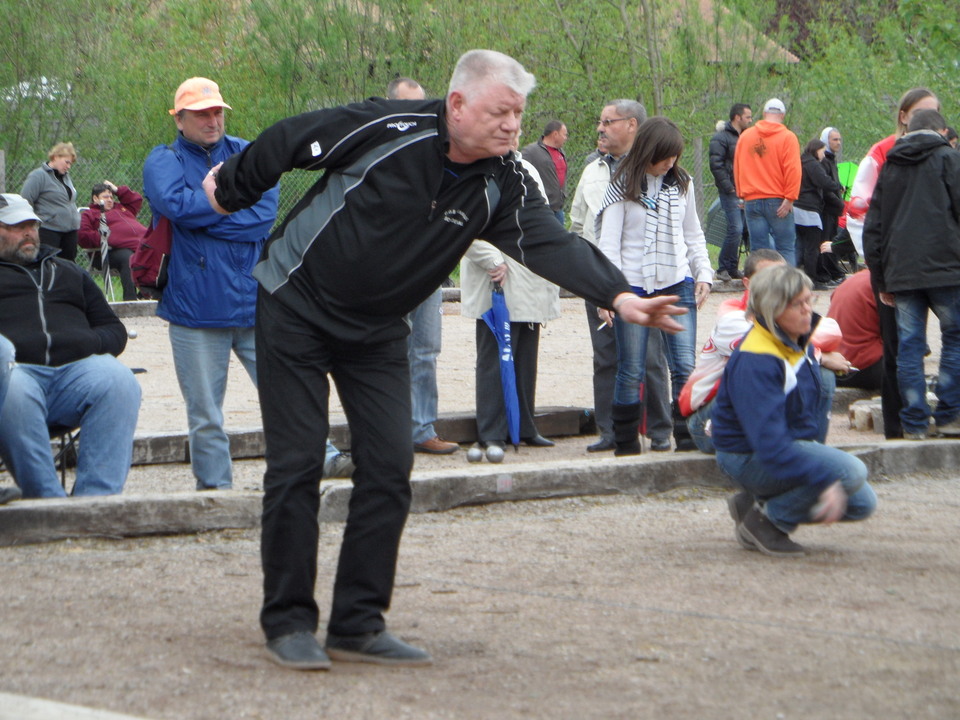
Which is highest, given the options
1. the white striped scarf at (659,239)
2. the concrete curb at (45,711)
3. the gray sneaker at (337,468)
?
the white striped scarf at (659,239)

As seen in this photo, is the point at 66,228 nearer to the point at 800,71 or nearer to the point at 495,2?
the point at 495,2

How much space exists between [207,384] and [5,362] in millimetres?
888

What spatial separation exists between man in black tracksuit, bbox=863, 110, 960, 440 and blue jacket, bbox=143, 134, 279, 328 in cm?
389

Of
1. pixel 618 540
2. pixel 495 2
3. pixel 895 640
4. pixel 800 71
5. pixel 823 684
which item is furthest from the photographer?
pixel 800 71

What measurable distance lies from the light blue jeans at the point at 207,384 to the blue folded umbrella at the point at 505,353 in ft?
7.26

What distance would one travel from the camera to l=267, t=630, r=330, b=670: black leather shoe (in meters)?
4.16

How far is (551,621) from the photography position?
476cm

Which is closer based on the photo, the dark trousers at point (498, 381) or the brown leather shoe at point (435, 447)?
the brown leather shoe at point (435, 447)

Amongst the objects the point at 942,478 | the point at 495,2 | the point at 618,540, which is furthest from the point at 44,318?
the point at 495,2

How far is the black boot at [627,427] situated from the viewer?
7762 mm

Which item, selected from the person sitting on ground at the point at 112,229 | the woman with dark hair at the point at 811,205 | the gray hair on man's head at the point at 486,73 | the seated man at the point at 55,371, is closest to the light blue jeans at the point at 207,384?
the seated man at the point at 55,371

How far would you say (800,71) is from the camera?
1055 inches

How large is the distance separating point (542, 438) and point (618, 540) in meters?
2.71

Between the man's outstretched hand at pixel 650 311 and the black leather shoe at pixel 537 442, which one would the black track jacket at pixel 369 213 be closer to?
the man's outstretched hand at pixel 650 311
